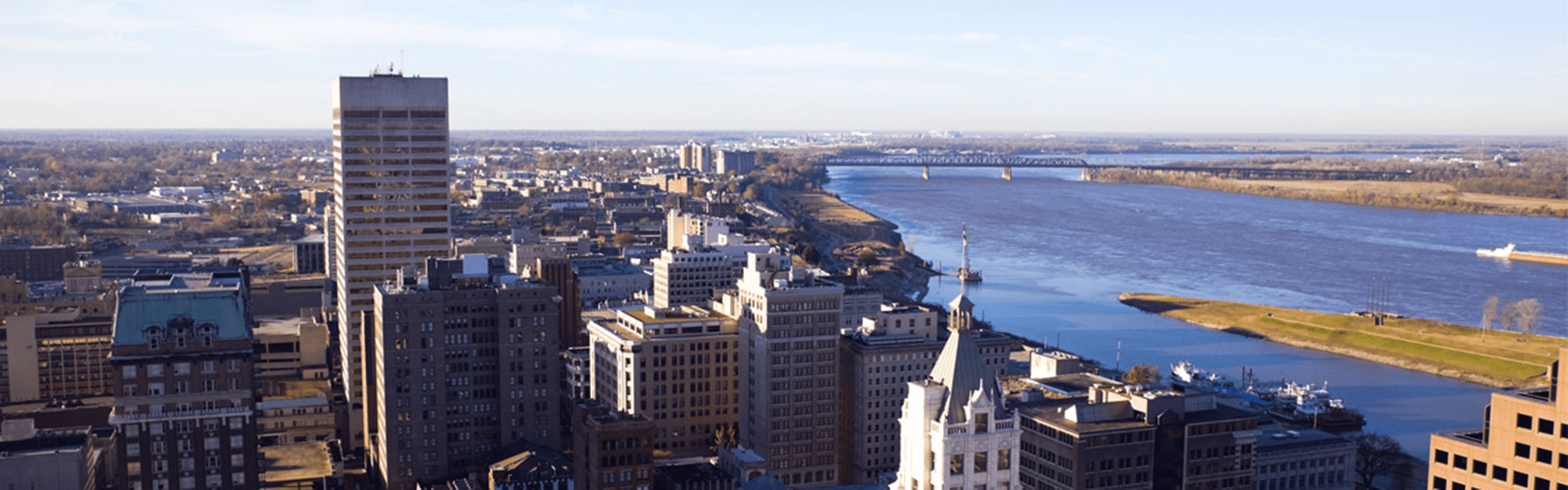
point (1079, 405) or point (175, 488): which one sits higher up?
point (1079, 405)

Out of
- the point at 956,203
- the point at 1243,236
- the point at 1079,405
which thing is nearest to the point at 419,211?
the point at 1079,405

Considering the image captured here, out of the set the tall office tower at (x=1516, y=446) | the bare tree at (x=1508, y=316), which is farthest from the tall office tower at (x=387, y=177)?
the bare tree at (x=1508, y=316)

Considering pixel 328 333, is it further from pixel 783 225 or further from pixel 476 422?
pixel 783 225

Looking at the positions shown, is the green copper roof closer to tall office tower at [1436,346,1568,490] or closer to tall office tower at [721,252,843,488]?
tall office tower at [721,252,843,488]

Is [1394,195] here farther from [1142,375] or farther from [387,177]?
[387,177]

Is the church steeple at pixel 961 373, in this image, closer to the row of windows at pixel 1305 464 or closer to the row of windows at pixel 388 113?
the row of windows at pixel 1305 464

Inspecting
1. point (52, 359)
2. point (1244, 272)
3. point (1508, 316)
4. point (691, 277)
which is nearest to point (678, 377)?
point (691, 277)
